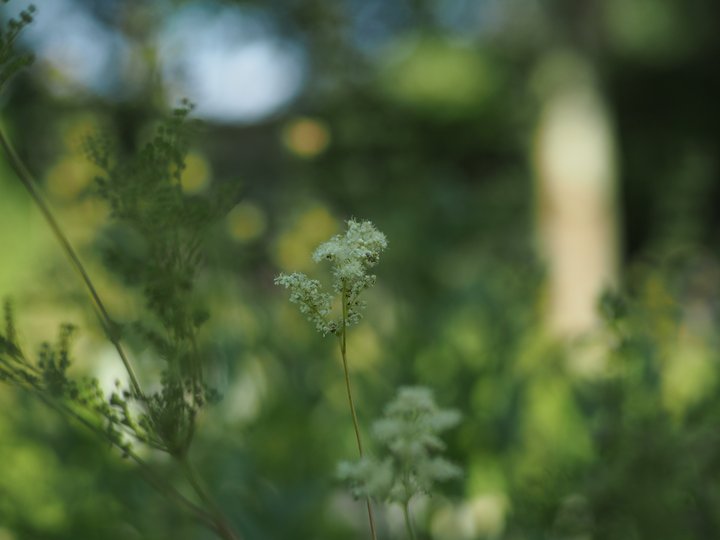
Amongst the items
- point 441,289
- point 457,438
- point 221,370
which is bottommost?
point 457,438

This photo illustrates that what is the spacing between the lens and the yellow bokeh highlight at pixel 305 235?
2.56 metres

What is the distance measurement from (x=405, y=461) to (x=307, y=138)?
1.56m

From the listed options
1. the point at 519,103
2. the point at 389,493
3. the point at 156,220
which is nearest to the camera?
the point at 389,493

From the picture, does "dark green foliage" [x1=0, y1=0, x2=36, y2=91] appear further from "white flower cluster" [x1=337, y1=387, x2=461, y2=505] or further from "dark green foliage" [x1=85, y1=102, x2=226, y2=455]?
"white flower cluster" [x1=337, y1=387, x2=461, y2=505]

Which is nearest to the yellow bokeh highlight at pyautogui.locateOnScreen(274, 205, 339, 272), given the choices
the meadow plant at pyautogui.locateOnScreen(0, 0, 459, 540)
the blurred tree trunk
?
the meadow plant at pyautogui.locateOnScreen(0, 0, 459, 540)

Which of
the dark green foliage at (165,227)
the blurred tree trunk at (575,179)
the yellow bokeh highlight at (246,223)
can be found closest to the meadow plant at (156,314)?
the dark green foliage at (165,227)

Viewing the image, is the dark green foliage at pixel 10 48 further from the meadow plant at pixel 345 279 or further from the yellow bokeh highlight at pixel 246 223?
the yellow bokeh highlight at pixel 246 223

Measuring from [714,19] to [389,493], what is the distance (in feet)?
40.2

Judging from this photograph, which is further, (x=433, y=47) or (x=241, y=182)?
(x=433, y=47)

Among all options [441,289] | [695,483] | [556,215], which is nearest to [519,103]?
[556,215]

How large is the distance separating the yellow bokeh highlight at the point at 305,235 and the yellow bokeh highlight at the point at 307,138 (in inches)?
18.6

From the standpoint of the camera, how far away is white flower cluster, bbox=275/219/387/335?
52 cm

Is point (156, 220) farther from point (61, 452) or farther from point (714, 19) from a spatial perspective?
point (714, 19)

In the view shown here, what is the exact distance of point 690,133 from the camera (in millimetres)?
11781
